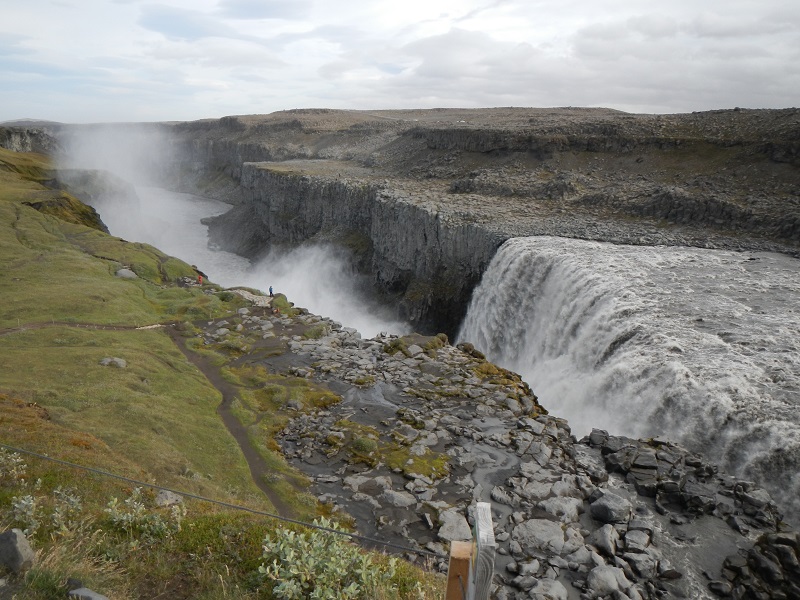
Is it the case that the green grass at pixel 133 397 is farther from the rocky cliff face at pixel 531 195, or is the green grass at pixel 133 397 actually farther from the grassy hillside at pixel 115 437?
the rocky cliff face at pixel 531 195

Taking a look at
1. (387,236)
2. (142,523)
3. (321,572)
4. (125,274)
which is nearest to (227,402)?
(142,523)

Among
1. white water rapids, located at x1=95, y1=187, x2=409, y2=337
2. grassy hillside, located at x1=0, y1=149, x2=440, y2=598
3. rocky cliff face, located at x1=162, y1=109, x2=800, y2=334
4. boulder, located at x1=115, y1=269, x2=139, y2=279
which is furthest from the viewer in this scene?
white water rapids, located at x1=95, y1=187, x2=409, y2=337

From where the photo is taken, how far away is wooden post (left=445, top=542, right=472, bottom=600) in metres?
7.04

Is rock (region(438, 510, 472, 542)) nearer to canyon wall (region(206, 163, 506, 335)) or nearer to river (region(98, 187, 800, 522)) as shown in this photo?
river (region(98, 187, 800, 522))

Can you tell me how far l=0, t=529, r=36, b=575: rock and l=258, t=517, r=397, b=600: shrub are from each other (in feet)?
11.3

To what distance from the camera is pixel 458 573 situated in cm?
711

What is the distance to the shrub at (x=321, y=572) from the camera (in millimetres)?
8523

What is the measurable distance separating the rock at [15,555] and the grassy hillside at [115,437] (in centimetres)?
21

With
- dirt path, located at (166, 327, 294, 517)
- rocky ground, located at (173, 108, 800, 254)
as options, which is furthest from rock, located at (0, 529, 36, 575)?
rocky ground, located at (173, 108, 800, 254)

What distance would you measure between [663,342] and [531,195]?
130ft

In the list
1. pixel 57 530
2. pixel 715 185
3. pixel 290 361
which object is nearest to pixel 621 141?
pixel 715 185

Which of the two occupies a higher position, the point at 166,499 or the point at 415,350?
the point at 166,499

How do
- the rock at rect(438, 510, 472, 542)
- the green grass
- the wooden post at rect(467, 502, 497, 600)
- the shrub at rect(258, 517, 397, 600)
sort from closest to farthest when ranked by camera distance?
the wooden post at rect(467, 502, 497, 600) < the shrub at rect(258, 517, 397, 600) < the rock at rect(438, 510, 472, 542) < the green grass

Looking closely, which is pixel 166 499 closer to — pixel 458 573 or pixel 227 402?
pixel 458 573
